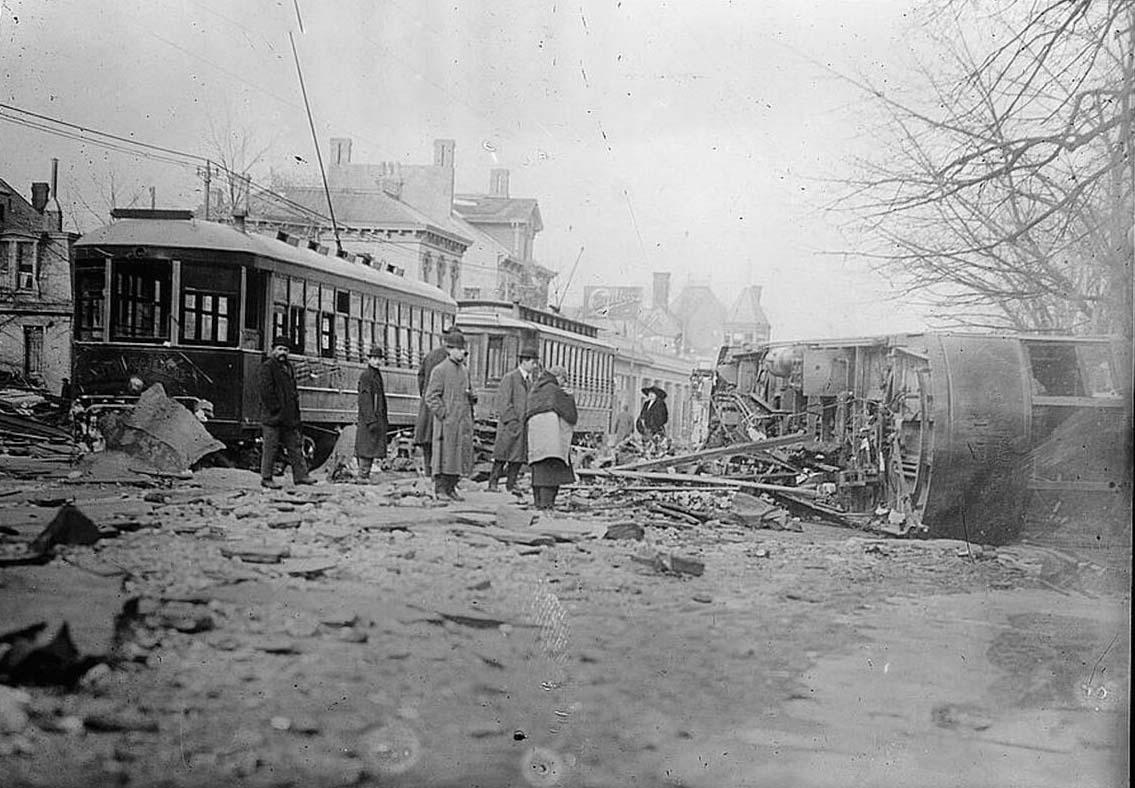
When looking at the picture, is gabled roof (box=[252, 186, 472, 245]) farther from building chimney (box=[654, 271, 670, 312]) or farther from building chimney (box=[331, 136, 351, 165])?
building chimney (box=[654, 271, 670, 312])

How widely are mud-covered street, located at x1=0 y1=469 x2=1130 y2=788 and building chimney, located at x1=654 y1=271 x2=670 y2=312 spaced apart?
52cm

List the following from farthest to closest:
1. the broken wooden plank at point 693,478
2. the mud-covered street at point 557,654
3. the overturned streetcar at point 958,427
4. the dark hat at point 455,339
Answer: the dark hat at point 455,339, the broken wooden plank at point 693,478, the overturned streetcar at point 958,427, the mud-covered street at point 557,654

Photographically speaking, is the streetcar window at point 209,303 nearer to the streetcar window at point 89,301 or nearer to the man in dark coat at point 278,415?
the man in dark coat at point 278,415

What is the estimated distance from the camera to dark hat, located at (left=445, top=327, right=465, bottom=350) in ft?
8.52

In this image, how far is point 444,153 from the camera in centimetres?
257

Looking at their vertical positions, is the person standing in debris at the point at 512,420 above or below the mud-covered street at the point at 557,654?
above

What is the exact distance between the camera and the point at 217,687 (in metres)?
2.32

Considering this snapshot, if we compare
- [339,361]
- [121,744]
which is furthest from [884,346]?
[121,744]

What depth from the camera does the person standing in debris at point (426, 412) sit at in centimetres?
257

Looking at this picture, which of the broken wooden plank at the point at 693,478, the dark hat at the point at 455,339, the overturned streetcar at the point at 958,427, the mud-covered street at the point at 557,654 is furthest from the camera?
the dark hat at the point at 455,339

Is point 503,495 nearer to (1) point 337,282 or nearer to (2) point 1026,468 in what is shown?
(1) point 337,282

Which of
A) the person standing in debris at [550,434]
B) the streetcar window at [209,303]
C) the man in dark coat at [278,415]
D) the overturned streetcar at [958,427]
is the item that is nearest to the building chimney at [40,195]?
the streetcar window at [209,303]

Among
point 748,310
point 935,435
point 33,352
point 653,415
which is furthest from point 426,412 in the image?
point 935,435

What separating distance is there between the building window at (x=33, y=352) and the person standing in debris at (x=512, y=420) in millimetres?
1287
